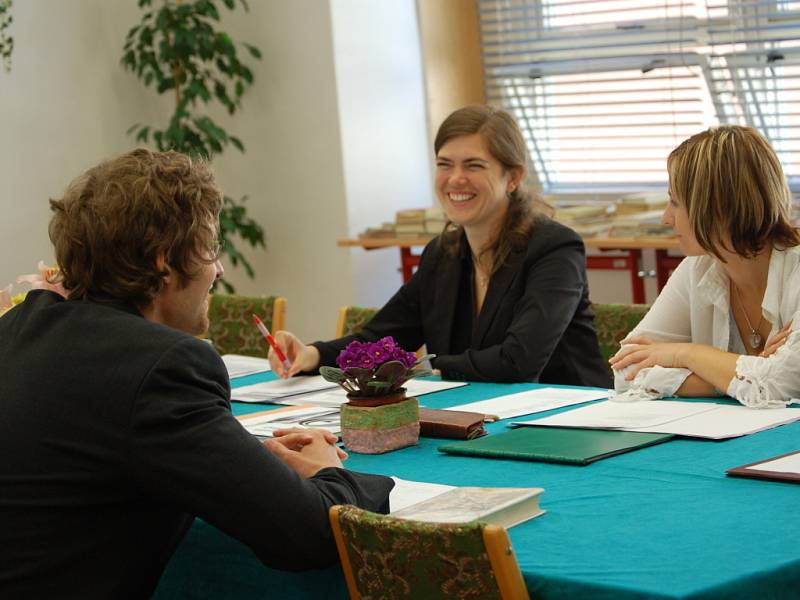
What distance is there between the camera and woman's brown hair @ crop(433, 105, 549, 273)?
3.38m

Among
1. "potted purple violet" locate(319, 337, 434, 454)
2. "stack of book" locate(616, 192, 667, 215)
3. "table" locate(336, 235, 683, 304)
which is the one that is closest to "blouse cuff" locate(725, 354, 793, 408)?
"potted purple violet" locate(319, 337, 434, 454)

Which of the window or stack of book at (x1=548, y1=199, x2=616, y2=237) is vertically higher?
the window

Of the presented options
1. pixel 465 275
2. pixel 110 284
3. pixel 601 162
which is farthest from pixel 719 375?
pixel 601 162

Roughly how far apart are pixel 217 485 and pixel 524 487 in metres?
0.52

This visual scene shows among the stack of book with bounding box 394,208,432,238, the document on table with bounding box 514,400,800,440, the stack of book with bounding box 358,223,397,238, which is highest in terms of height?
the stack of book with bounding box 394,208,432,238

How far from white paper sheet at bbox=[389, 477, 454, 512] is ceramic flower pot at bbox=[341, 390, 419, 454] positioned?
25 cm

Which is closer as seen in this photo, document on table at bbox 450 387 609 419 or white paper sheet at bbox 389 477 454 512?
white paper sheet at bbox 389 477 454 512

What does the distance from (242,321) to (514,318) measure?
1140mm

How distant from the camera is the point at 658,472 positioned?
76.2 inches

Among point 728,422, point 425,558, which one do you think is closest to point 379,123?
point 728,422

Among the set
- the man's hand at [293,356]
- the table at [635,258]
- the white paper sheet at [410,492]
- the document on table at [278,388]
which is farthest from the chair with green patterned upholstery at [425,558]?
the table at [635,258]

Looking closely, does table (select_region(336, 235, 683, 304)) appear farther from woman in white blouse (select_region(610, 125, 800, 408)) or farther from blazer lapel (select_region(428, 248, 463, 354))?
woman in white blouse (select_region(610, 125, 800, 408))

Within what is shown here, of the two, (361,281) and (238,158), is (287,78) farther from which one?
(361,281)

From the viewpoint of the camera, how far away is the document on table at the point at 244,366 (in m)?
3.36
